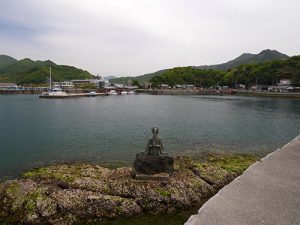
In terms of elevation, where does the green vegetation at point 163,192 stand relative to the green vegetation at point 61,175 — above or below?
above

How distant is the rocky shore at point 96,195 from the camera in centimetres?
1172

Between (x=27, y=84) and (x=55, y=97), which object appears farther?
(x=27, y=84)

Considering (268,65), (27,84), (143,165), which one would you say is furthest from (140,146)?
(27,84)

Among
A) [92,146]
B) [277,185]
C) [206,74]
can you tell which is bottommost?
[92,146]

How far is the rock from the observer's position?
13992 millimetres

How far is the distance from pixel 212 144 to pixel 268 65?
4852 inches

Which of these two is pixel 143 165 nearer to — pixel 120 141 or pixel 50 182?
pixel 50 182

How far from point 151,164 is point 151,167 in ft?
0.51

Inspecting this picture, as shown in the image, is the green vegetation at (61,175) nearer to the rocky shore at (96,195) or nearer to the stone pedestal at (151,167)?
the rocky shore at (96,195)

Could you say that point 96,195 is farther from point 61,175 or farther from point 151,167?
point 61,175

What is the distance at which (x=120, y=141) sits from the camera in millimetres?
28891

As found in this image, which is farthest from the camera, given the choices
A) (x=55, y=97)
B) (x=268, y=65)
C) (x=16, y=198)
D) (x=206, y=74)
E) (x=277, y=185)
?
(x=206, y=74)

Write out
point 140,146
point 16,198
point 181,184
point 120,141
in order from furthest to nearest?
point 120,141
point 140,146
point 181,184
point 16,198

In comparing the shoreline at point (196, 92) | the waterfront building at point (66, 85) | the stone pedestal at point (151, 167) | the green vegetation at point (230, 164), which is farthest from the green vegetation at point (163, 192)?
the waterfront building at point (66, 85)
